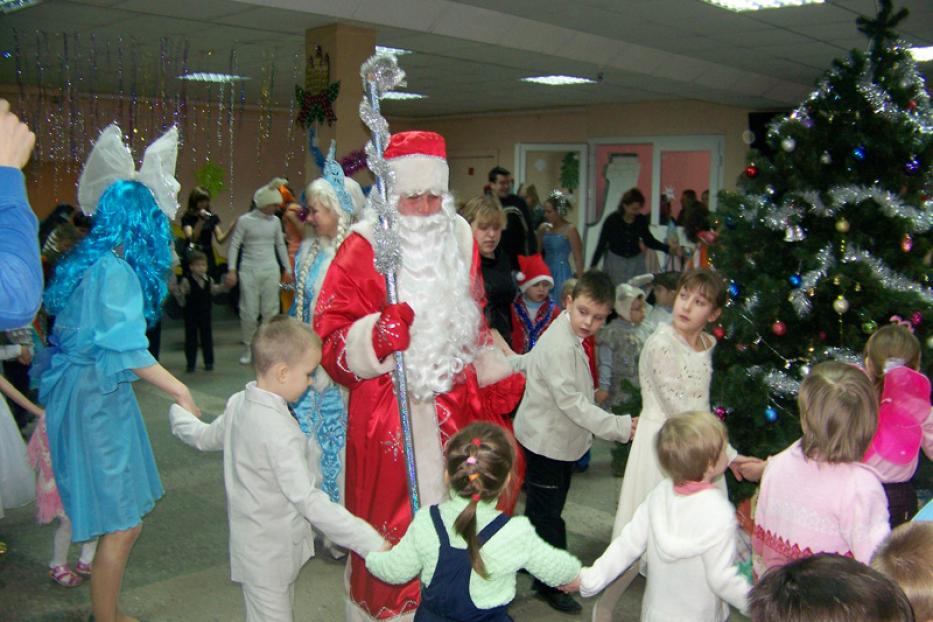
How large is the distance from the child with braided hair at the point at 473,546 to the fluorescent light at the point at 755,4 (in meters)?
5.94

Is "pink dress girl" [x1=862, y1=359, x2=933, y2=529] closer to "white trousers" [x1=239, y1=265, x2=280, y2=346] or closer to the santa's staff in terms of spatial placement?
the santa's staff

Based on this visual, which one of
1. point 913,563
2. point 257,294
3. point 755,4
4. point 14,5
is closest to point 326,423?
point 913,563

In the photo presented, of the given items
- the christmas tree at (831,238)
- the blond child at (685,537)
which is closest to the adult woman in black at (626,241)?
the christmas tree at (831,238)

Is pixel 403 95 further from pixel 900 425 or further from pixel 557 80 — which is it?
pixel 900 425

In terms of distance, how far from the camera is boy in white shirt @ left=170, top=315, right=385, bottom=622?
97.5 inches

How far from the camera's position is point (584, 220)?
571 inches

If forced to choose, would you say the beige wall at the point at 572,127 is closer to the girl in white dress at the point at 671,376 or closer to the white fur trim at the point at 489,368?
the girl in white dress at the point at 671,376

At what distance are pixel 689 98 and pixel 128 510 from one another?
11.4 meters

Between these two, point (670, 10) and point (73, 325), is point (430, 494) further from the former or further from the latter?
point (670, 10)

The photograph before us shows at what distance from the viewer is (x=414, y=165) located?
3.01 m

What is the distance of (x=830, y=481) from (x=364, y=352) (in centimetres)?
145

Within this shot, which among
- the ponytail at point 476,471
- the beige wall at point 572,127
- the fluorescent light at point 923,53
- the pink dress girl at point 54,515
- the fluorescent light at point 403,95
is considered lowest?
the pink dress girl at point 54,515

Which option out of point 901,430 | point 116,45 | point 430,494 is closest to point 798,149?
point 901,430

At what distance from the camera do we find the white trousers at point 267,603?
8.44 ft
